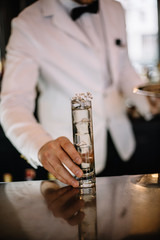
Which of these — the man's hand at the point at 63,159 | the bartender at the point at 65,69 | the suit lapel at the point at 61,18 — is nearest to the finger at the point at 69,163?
the man's hand at the point at 63,159

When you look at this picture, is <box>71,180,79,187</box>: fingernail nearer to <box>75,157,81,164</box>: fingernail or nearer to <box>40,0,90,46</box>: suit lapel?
<box>75,157,81,164</box>: fingernail

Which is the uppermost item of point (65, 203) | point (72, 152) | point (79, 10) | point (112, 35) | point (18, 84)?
point (79, 10)

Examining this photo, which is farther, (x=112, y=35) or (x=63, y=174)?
(x=112, y=35)

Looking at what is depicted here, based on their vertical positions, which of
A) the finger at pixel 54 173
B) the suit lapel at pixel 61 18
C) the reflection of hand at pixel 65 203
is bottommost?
the reflection of hand at pixel 65 203

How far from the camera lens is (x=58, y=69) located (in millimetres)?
1713

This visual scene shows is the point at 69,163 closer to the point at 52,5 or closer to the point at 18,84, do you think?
the point at 18,84

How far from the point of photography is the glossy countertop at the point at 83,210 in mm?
743

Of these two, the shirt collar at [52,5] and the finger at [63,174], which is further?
the shirt collar at [52,5]

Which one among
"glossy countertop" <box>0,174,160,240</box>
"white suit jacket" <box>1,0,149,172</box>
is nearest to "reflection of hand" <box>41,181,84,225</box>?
"glossy countertop" <box>0,174,160,240</box>

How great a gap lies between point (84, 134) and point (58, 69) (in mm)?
785

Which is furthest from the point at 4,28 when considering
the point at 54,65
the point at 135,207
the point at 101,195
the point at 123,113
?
the point at 135,207

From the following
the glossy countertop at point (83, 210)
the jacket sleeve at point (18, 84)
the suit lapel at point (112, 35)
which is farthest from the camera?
the suit lapel at point (112, 35)

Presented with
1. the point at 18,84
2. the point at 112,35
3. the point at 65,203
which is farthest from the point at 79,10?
the point at 65,203

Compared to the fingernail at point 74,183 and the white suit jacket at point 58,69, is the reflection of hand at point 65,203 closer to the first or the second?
the fingernail at point 74,183
